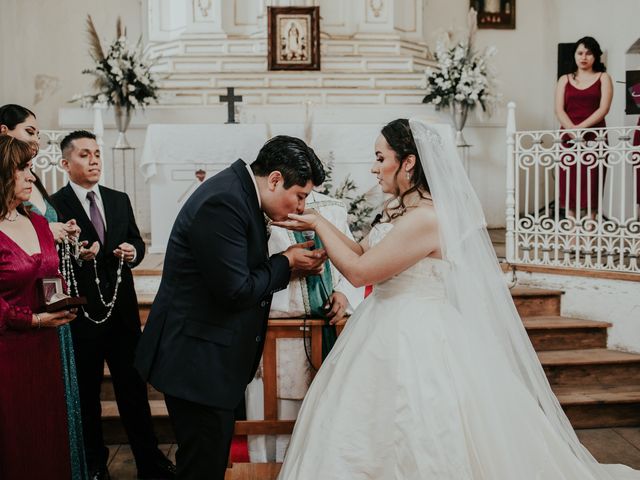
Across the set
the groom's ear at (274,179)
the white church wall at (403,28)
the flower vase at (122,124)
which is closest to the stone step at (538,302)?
the white church wall at (403,28)

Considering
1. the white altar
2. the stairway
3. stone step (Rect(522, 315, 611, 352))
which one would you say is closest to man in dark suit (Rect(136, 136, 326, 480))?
the stairway

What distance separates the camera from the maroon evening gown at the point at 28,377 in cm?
276

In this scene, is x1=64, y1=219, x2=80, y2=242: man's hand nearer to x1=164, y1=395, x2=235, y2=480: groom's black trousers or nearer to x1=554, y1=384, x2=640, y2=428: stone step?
x1=164, y1=395, x2=235, y2=480: groom's black trousers

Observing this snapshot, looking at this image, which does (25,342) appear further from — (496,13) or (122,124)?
(496,13)

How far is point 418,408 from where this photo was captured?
261cm

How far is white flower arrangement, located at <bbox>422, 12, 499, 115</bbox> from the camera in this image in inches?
275

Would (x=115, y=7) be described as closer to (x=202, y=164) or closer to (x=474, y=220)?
(x=202, y=164)

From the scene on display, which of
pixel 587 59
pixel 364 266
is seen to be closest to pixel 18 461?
pixel 364 266

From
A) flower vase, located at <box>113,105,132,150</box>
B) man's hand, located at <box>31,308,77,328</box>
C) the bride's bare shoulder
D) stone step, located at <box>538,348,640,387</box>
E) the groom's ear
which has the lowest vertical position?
stone step, located at <box>538,348,640,387</box>

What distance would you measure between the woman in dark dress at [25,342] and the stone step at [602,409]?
301cm

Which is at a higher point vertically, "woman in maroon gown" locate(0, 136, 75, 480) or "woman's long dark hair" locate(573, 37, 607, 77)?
"woman's long dark hair" locate(573, 37, 607, 77)

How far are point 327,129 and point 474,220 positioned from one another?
374 cm

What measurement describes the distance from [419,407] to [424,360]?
0.18 meters

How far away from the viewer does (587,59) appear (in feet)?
20.4
